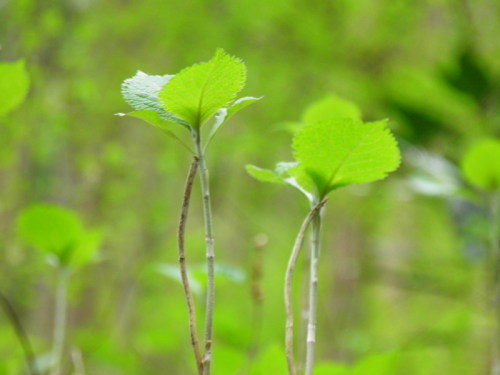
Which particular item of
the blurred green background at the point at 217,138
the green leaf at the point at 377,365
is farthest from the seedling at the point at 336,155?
the blurred green background at the point at 217,138

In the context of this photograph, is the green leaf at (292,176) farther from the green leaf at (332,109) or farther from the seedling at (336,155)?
the green leaf at (332,109)

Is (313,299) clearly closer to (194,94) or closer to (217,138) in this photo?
(194,94)

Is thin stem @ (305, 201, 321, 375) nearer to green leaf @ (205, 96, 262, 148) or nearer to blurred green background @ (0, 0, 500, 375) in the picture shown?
green leaf @ (205, 96, 262, 148)

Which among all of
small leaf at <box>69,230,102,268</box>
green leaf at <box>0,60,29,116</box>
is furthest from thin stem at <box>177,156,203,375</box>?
small leaf at <box>69,230,102,268</box>

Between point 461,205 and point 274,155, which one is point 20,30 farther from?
point 274,155

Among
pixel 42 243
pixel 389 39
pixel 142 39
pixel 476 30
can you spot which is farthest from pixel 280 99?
pixel 42 243

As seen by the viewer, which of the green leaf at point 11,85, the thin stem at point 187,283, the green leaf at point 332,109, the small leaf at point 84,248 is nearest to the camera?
the thin stem at point 187,283

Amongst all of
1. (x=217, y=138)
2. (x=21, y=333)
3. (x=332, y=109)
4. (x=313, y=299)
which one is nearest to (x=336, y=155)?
(x=313, y=299)
